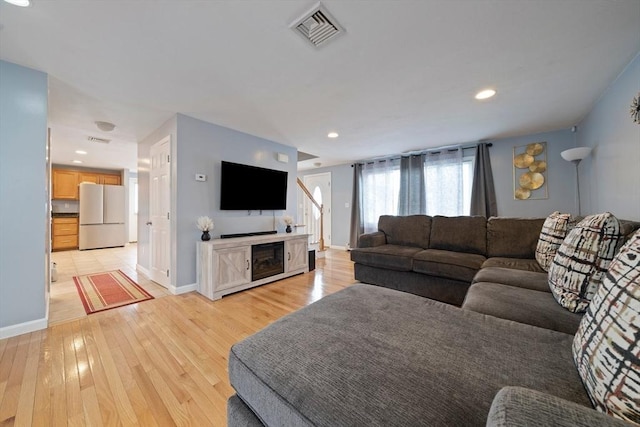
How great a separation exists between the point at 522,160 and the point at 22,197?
20.2ft

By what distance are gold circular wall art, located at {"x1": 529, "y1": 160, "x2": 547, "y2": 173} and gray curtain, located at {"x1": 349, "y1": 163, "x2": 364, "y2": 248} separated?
306 centimetres

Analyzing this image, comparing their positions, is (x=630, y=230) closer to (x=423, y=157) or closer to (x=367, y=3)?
(x=367, y=3)

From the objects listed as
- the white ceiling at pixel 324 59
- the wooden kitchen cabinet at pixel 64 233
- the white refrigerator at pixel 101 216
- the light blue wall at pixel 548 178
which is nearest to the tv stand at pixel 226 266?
the white ceiling at pixel 324 59

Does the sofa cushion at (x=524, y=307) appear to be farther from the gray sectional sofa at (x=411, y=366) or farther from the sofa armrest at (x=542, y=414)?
the sofa armrest at (x=542, y=414)

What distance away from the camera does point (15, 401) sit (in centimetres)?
129

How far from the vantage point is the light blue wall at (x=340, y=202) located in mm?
5961

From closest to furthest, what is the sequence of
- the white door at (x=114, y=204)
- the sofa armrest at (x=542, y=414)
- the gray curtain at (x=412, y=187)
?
1. the sofa armrest at (x=542, y=414)
2. the gray curtain at (x=412, y=187)
3. the white door at (x=114, y=204)

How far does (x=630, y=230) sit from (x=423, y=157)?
3.74 meters

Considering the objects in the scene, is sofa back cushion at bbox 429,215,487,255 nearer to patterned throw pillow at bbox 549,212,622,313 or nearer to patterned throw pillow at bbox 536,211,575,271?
patterned throw pillow at bbox 536,211,575,271

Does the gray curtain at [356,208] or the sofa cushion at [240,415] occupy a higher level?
the gray curtain at [356,208]

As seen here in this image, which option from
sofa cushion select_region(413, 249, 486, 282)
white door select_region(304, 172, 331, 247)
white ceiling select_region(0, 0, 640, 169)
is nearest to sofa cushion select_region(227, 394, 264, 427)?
white ceiling select_region(0, 0, 640, 169)

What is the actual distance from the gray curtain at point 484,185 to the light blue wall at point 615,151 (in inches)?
45.2

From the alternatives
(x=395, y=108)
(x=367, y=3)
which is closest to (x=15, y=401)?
(x=367, y=3)

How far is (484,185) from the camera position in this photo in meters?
4.11
